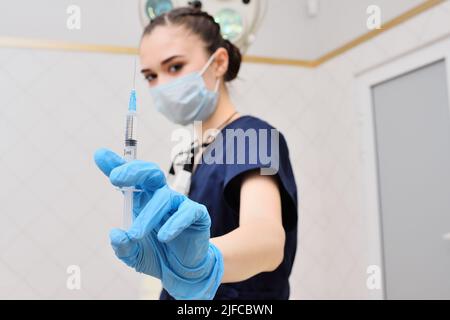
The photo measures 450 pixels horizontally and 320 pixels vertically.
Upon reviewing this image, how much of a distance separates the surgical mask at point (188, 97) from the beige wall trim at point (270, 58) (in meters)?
0.54

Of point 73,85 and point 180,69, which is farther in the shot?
point 73,85

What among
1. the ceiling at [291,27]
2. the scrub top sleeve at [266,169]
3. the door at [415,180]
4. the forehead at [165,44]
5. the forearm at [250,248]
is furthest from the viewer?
the door at [415,180]

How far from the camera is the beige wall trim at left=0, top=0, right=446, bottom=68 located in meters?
1.41

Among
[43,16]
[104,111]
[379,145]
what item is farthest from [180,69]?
[379,145]

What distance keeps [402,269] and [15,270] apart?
139cm

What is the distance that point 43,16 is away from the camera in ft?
2.71

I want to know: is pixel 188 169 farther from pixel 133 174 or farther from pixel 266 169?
pixel 133 174

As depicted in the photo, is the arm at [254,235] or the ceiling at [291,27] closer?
the arm at [254,235]

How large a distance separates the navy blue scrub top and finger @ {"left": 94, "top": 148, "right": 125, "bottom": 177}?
0.26 meters

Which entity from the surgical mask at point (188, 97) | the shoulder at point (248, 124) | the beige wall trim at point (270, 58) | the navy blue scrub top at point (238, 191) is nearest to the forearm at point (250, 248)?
the navy blue scrub top at point (238, 191)

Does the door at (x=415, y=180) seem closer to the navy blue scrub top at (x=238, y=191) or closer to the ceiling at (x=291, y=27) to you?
the ceiling at (x=291, y=27)

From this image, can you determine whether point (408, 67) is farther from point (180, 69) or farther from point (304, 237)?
point (180, 69)

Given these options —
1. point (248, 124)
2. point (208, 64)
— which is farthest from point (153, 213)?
point (208, 64)

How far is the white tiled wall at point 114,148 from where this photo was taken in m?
1.42
